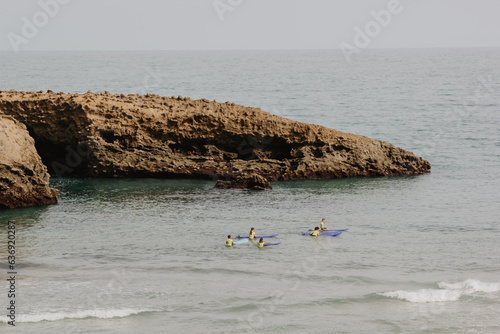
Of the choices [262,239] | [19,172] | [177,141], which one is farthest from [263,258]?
[177,141]

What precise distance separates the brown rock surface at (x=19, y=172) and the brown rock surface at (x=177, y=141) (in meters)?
6.28

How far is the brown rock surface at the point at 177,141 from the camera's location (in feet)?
168

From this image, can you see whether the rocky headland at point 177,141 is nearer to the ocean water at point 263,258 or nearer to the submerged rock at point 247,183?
the submerged rock at point 247,183

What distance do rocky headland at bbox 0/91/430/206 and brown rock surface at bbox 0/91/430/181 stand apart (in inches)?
2.8

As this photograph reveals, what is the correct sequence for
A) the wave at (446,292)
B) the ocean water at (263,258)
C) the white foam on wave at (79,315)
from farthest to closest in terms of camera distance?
1. the wave at (446,292)
2. the ocean water at (263,258)
3. the white foam on wave at (79,315)

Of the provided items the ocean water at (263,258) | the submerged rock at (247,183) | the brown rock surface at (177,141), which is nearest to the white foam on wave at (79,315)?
the ocean water at (263,258)

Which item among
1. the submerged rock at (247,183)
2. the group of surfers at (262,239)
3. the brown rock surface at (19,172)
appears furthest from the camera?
the submerged rock at (247,183)

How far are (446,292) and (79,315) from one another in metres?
15.5

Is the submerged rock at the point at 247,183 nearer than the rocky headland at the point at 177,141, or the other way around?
the submerged rock at the point at 247,183

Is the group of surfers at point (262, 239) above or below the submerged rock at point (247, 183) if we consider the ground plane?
below

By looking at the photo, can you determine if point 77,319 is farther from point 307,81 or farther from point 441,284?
point 307,81

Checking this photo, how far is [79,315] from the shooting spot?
2850 centimetres

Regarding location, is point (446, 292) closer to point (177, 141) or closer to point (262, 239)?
point (262, 239)

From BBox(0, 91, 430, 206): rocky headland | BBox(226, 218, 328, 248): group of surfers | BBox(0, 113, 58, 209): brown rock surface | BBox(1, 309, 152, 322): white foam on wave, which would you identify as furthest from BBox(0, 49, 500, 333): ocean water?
BBox(0, 91, 430, 206): rocky headland
